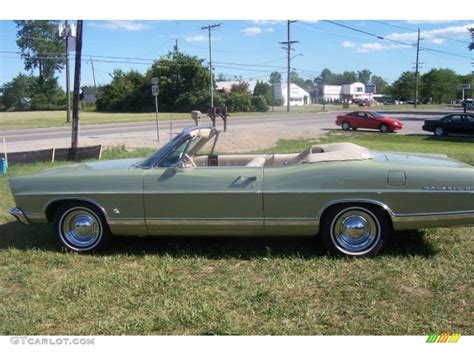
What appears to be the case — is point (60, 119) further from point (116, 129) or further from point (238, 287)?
point (238, 287)

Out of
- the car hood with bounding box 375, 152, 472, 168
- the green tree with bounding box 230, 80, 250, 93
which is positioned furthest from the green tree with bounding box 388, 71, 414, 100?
the car hood with bounding box 375, 152, 472, 168

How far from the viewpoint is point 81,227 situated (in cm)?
496

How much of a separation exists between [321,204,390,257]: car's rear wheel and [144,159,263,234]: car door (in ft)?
2.16

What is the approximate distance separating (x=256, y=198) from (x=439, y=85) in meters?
109

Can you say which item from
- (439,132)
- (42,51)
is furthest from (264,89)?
(439,132)

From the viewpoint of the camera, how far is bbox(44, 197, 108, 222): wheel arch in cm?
478

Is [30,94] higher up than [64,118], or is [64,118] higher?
[30,94]

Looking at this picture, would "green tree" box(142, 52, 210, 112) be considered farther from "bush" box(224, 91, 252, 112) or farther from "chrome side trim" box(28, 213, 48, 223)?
"chrome side trim" box(28, 213, 48, 223)

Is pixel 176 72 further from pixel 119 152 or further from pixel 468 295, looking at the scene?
pixel 468 295

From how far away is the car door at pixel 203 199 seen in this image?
14.9 feet

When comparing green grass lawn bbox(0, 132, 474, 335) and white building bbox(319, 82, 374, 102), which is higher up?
white building bbox(319, 82, 374, 102)

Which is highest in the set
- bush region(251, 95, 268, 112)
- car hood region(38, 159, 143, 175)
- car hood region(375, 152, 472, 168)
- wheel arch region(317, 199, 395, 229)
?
bush region(251, 95, 268, 112)

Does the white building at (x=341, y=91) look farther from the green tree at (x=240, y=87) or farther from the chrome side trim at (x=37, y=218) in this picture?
the chrome side trim at (x=37, y=218)

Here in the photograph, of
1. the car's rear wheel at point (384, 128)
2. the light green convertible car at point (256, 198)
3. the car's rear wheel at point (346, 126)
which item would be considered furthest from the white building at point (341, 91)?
the light green convertible car at point (256, 198)
